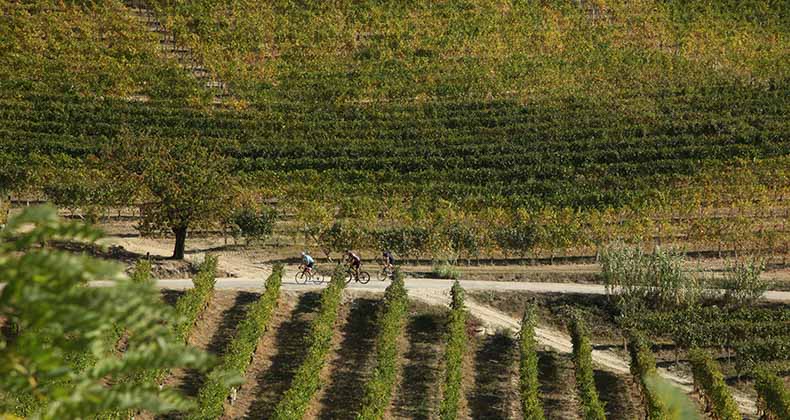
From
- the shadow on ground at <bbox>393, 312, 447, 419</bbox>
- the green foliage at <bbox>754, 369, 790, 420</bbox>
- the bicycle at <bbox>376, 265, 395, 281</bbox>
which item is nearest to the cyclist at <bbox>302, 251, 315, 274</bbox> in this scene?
the bicycle at <bbox>376, 265, 395, 281</bbox>

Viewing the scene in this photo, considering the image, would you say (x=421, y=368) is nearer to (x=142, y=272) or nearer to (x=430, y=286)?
(x=430, y=286)

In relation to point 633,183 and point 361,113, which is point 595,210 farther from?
point 361,113

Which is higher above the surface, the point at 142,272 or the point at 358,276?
the point at 358,276

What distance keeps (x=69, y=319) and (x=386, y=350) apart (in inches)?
1093

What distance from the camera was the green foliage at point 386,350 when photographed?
30.1 metres

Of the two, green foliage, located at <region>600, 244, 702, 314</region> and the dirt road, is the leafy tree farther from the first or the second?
green foliage, located at <region>600, 244, 702, 314</region>

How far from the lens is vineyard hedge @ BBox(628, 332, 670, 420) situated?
3014 centimetres

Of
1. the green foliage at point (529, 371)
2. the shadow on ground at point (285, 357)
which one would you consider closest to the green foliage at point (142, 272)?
the shadow on ground at point (285, 357)

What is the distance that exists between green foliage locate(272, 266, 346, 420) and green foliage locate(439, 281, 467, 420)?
3.47m

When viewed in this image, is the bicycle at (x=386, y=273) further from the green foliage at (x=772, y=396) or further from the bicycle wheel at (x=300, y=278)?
the green foliage at (x=772, y=396)

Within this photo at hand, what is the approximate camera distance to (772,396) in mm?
32188

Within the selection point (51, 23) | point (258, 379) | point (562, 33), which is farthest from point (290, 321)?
point (562, 33)

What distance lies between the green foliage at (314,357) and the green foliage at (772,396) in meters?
12.3

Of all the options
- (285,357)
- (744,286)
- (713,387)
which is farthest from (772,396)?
(285,357)
